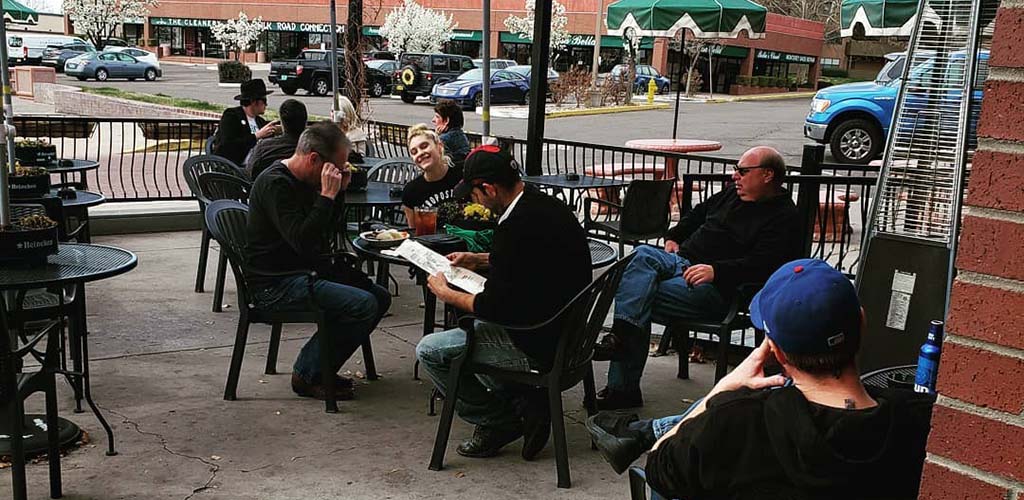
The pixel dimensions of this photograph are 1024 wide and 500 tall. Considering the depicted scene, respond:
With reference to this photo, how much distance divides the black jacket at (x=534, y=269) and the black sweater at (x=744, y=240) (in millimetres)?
1226

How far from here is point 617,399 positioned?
16.3ft

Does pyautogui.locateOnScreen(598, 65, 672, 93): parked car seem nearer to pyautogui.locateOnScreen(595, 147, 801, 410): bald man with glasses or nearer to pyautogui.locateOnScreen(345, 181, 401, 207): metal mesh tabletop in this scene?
pyautogui.locateOnScreen(345, 181, 401, 207): metal mesh tabletop

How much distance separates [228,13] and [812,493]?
196ft

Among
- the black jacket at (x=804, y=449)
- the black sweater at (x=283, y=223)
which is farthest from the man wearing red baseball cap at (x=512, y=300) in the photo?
the black jacket at (x=804, y=449)

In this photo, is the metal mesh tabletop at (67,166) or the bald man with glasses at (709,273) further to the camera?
the metal mesh tabletop at (67,166)

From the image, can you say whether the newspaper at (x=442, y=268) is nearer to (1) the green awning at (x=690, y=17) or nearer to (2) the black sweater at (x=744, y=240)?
(2) the black sweater at (x=744, y=240)

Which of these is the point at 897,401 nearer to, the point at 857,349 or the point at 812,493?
the point at 857,349

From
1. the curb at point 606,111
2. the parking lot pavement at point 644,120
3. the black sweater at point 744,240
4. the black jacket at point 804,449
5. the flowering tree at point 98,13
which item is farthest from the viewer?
the flowering tree at point 98,13

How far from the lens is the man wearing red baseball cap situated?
3.86 m

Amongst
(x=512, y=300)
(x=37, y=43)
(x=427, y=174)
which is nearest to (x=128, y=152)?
(x=427, y=174)

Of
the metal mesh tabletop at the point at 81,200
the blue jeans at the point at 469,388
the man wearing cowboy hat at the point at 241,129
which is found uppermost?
the man wearing cowboy hat at the point at 241,129

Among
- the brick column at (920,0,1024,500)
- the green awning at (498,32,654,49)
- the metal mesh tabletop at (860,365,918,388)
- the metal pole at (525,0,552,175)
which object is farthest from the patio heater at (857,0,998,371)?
the green awning at (498,32,654,49)

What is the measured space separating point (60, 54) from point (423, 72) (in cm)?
2040

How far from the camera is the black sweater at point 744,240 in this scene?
492cm
